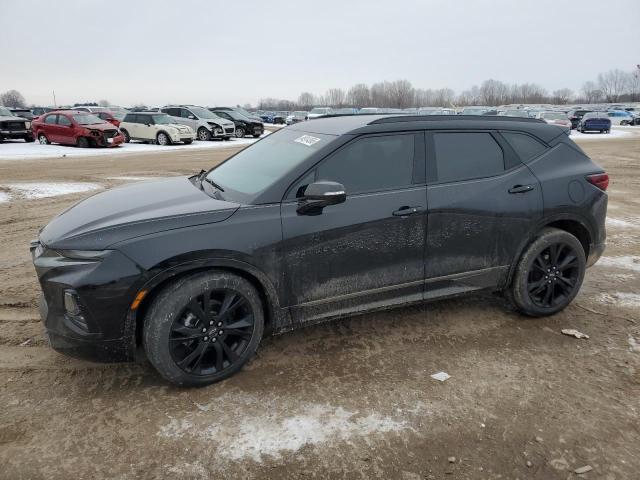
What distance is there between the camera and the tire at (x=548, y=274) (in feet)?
13.6

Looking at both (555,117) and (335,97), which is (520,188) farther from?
(335,97)

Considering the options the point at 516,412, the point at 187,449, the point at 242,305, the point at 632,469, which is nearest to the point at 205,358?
the point at 242,305

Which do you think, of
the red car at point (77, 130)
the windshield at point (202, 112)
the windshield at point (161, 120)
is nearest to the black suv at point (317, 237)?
the red car at point (77, 130)

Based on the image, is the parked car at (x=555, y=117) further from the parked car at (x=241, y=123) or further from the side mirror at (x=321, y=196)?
the side mirror at (x=321, y=196)

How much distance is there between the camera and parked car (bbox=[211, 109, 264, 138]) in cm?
2764

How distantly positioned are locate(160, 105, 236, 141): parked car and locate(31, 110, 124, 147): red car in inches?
183

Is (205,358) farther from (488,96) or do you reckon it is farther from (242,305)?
(488,96)

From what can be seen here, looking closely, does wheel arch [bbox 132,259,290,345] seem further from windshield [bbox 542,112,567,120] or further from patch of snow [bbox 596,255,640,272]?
windshield [bbox 542,112,567,120]

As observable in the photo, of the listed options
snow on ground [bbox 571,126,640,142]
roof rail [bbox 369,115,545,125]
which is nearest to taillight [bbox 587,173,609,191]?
roof rail [bbox 369,115,545,125]

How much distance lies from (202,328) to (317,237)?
996 millimetres

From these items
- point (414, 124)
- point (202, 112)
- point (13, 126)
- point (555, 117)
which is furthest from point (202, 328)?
point (555, 117)

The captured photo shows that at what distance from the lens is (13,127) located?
2250cm

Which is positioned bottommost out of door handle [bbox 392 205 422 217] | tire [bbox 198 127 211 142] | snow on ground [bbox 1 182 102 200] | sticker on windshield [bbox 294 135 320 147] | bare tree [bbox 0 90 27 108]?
snow on ground [bbox 1 182 102 200]

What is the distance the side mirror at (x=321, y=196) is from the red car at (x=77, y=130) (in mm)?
19439
